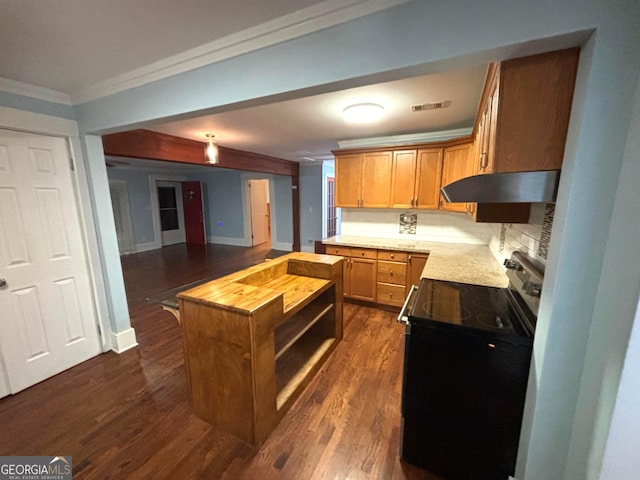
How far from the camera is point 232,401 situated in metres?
1.60

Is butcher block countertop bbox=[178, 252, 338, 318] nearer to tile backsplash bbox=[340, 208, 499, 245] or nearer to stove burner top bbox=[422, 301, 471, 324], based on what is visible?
stove burner top bbox=[422, 301, 471, 324]

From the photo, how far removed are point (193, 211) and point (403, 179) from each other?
6.65 meters

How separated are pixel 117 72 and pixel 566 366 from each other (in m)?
2.93


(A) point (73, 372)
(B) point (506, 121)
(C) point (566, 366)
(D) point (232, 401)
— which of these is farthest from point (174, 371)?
(B) point (506, 121)

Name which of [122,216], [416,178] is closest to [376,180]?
[416,178]

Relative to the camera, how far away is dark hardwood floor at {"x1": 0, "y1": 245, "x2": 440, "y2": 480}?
1474mm

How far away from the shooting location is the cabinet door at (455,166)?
2902mm

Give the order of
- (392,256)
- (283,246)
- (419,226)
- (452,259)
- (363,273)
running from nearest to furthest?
(452,259) → (392,256) → (363,273) → (419,226) → (283,246)

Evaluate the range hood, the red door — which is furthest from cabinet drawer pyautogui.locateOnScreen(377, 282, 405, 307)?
the red door

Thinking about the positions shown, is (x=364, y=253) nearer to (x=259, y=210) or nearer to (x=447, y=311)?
(x=447, y=311)

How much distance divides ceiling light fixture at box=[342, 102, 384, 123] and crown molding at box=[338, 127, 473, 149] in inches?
42.6

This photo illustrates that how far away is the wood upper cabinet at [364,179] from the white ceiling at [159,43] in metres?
0.93

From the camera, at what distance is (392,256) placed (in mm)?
3291

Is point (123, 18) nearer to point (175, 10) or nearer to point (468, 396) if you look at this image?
point (175, 10)
